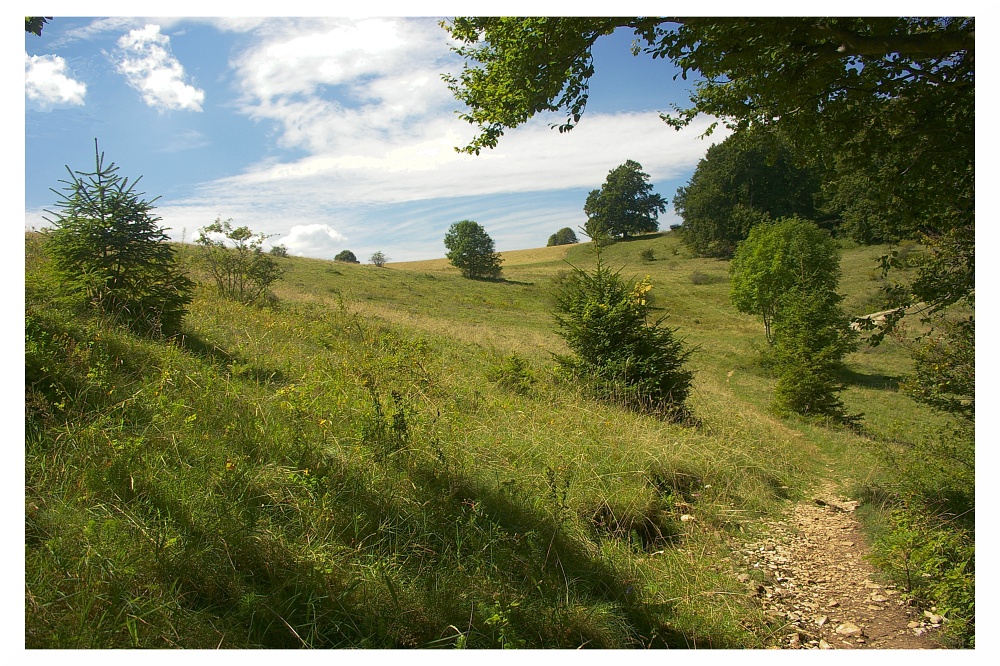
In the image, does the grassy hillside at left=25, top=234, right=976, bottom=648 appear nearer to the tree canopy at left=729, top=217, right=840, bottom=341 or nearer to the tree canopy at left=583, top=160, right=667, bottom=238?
the tree canopy at left=729, top=217, right=840, bottom=341

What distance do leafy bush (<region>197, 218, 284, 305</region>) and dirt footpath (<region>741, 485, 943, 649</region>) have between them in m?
13.2

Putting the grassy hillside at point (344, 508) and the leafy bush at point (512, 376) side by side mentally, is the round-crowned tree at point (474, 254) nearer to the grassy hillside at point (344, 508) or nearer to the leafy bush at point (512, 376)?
the leafy bush at point (512, 376)

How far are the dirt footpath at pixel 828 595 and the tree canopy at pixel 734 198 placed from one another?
51.5 m

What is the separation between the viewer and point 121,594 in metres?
2.49

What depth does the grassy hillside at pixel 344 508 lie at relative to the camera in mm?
2670

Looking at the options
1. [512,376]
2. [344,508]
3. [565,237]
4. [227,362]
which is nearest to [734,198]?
[565,237]

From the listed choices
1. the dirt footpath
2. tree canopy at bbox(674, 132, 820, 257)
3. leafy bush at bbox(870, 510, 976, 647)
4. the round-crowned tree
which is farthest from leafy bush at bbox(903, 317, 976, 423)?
the round-crowned tree

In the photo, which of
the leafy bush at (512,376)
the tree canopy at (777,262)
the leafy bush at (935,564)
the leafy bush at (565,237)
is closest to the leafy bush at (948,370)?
the leafy bush at (935,564)

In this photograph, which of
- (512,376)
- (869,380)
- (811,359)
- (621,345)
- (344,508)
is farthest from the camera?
(869,380)

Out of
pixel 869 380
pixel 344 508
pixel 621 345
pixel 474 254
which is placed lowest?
pixel 869 380

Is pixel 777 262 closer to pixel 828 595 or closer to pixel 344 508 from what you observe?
pixel 828 595

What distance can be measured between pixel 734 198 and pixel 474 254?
29.8 meters

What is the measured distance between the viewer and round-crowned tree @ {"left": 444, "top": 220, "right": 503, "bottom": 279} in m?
56.5

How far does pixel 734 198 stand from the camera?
55.8 meters
